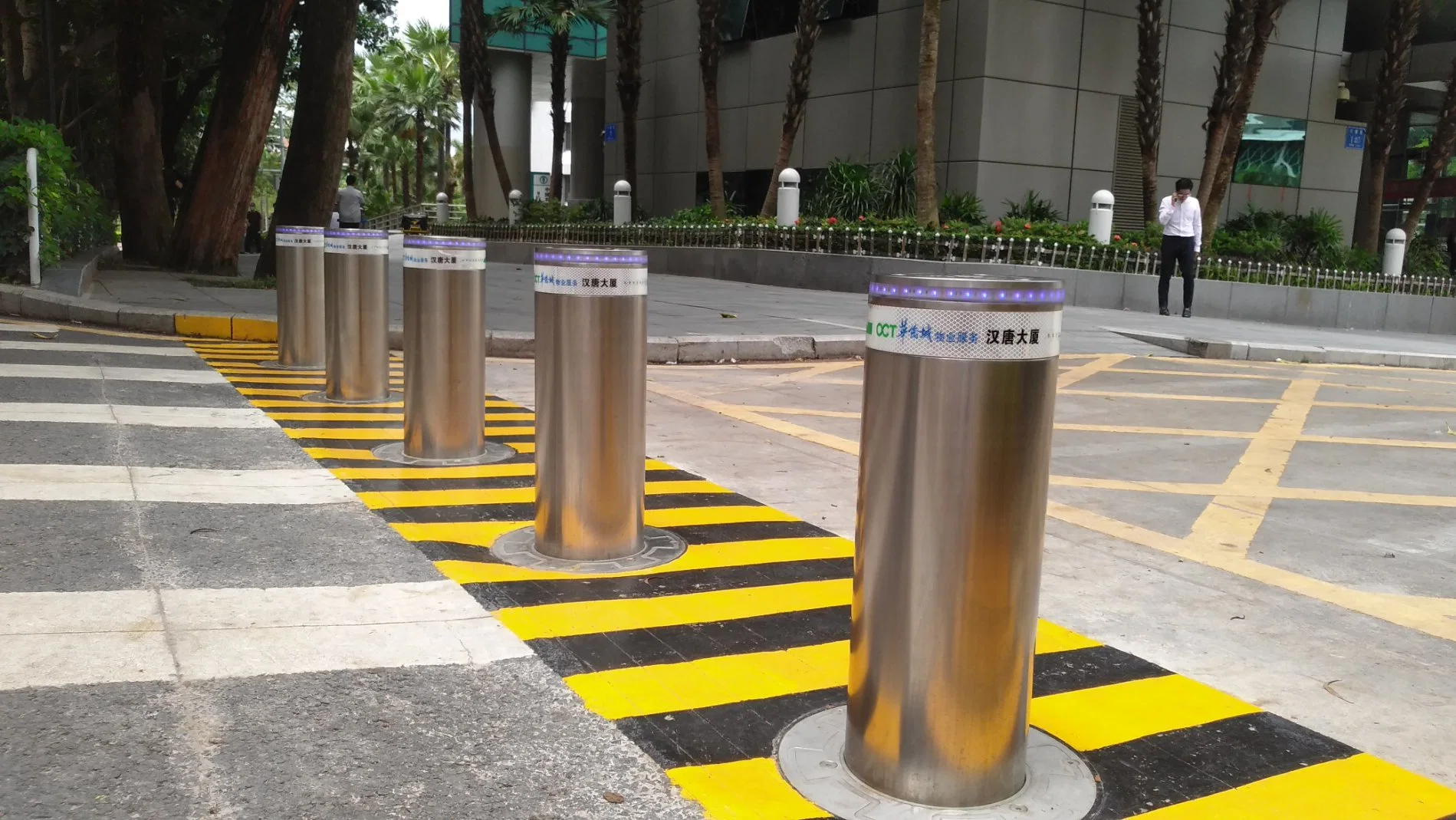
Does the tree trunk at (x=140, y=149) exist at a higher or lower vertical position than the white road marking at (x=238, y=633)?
higher

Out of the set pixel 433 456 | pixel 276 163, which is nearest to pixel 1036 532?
pixel 433 456

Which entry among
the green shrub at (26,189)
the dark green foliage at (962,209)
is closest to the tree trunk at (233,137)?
the green shrub at (26,189)

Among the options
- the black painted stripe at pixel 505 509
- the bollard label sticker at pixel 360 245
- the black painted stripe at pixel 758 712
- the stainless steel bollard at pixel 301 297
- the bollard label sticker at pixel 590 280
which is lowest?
the black painted stripe at pixel 758 712

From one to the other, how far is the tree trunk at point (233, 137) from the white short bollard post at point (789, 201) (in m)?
8.95

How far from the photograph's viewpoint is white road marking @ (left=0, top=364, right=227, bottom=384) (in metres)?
7.79

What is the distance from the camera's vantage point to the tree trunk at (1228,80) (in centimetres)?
2034

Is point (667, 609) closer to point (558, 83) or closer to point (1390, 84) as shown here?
point (1390, 84)

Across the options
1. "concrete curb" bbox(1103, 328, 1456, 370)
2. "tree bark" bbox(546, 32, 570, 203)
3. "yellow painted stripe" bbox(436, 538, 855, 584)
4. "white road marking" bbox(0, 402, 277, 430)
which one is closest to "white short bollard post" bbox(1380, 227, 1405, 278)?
"concrete curb" bbox(1103, 328, 1456, 370)

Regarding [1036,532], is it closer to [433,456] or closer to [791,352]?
[433,456]

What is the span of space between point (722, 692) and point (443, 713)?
82 centimetres

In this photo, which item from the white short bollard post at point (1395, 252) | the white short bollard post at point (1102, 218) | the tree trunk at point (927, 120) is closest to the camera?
the tree trunk at point (927, 120)

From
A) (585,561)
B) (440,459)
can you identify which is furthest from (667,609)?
(440,459)

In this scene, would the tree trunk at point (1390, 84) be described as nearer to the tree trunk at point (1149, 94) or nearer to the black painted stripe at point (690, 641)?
the tree trunk at point (1149, 94)

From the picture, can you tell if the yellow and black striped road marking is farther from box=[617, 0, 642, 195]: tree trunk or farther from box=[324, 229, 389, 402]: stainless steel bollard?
box=[617, 0, 642, 195]: tree trunk
